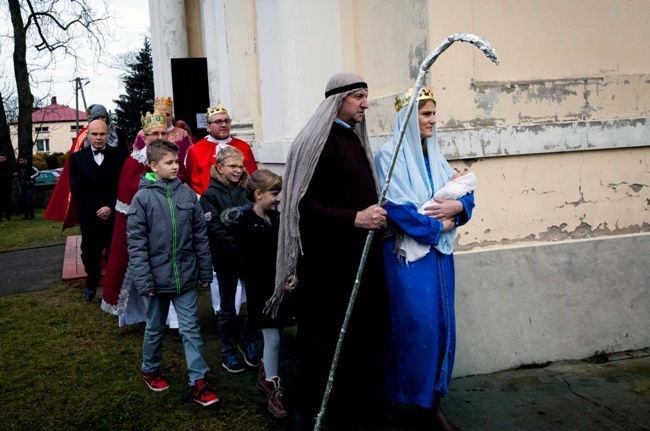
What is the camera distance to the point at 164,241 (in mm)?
4566

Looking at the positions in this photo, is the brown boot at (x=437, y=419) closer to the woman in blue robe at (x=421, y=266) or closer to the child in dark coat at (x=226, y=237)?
the woman in blue robe at (x=421, y=266)

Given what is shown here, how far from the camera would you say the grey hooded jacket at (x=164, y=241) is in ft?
14.8

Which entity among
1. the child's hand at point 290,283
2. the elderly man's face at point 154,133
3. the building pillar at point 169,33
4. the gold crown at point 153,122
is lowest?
the child's hand at point 290,283

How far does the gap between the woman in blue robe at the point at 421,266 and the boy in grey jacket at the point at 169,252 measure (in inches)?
52.8

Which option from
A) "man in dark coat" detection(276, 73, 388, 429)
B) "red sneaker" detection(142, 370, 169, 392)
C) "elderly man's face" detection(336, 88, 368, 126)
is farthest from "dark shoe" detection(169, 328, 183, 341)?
"elderly man's face" detection(336, 88, 368, 126)

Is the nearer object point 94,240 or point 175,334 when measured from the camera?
point 175,334

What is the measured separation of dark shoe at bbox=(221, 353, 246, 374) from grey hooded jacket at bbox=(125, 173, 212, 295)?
2.70 ft

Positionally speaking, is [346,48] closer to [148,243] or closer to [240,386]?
[148,243]

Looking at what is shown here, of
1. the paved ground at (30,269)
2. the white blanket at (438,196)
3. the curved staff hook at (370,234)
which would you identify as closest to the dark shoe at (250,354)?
the curved staff hook at (370,234)

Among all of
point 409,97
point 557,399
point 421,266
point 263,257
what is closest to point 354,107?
point 409,97

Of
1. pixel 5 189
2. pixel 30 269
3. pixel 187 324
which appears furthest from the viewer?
pixel 5 189

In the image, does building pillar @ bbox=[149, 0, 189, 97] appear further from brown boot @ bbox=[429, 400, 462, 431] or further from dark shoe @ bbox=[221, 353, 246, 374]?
brown boot @ bbox=[429, 400, 462, 431]

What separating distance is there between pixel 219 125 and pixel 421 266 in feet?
10.6

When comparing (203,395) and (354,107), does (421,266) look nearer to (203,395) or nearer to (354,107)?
(354,107)
